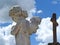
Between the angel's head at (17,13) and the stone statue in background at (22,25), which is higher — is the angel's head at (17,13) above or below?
above

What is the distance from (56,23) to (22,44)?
12247 millimetres

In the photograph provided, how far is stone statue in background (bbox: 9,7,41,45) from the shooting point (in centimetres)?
721

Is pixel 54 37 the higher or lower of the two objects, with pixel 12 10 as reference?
higher

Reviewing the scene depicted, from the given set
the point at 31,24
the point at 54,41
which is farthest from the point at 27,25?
the point at 54,41

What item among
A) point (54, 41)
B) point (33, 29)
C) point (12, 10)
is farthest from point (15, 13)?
point (54, 41)

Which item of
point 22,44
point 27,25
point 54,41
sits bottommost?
point 22,44

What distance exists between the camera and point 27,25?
7.24 m

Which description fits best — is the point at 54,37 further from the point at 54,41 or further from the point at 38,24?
the point at 38,24

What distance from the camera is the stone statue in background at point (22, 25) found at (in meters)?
7.21

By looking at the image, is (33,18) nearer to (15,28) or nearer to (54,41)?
(15,28)

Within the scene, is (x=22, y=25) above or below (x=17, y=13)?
below

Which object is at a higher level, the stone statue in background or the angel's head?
the angel's head

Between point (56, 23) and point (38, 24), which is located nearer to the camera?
point (38, 24)

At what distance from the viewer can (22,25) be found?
7.23 meters
